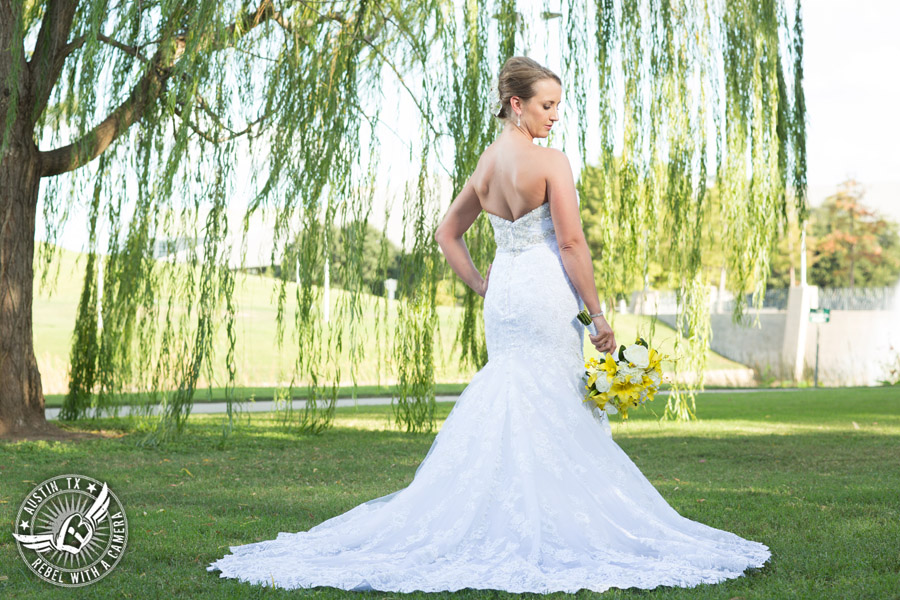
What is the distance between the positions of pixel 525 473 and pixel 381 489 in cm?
193

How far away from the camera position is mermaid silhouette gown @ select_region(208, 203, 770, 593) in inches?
113

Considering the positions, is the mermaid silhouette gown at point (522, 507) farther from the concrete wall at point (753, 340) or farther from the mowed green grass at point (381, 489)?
the concrete wall at point (753, 340)

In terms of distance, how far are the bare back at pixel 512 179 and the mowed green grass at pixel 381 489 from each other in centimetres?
143

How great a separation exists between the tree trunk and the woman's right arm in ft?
17.3

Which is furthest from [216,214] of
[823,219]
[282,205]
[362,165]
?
[823,219]

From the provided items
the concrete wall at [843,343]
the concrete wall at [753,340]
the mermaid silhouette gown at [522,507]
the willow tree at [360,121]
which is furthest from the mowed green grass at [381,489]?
the concrete wall at [753,340]

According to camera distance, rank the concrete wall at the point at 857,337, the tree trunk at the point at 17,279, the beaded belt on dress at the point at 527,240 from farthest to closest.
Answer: the concrete wall at the point at 857,337
the tree trunk at the point at 17,279
the beaded belt on dress at the point at 527,240

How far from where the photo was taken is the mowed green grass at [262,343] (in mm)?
7145

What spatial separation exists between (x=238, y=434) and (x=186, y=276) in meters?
2.22

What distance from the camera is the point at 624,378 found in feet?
10.5

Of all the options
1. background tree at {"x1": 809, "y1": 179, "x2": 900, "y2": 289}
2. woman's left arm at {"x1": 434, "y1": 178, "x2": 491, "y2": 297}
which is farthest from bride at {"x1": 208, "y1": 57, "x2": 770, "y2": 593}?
background tree at {"x1": 809, "y1": 179, "x2": 900, "y2": 289}

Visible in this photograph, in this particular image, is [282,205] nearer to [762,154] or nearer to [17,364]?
[17,364]

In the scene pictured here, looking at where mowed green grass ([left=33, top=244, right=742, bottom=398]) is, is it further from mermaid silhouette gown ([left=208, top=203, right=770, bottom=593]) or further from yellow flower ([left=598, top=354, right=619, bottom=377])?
yellow flower ([left=598, top=354, right=619, bottom=377])

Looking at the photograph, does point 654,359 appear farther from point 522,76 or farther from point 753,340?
point 753,340
